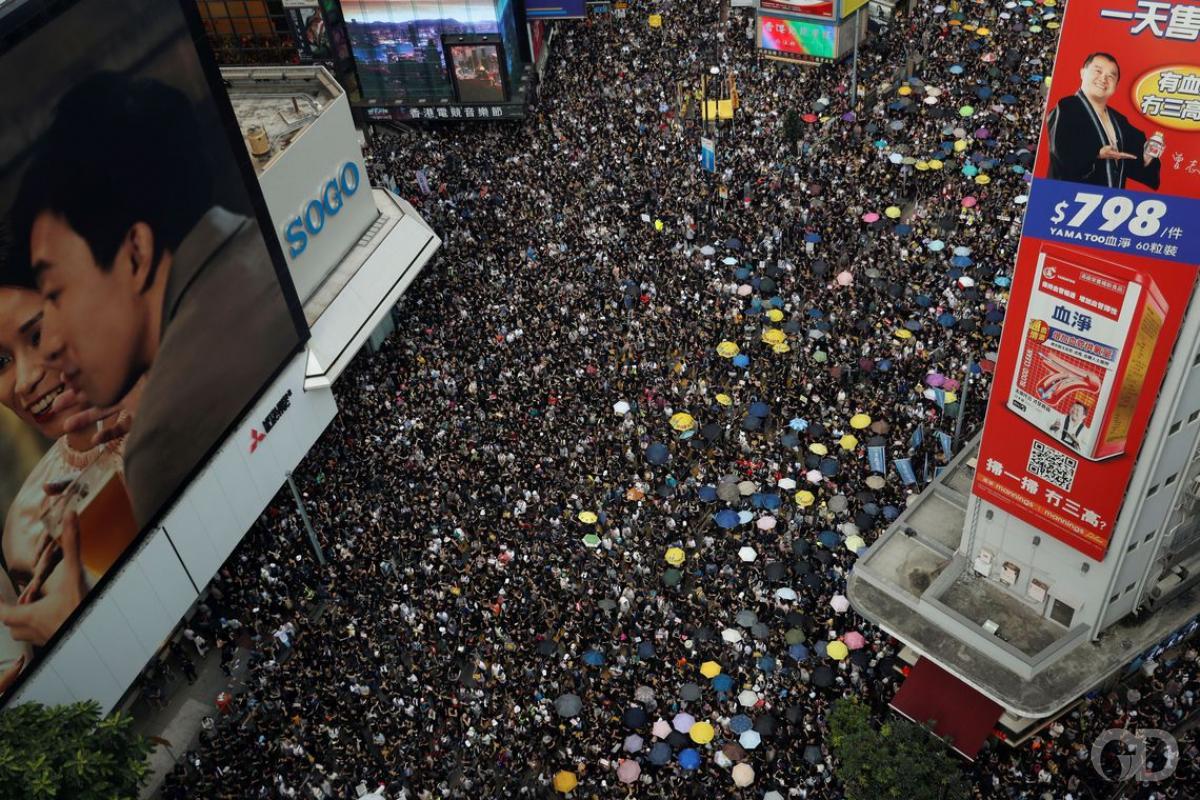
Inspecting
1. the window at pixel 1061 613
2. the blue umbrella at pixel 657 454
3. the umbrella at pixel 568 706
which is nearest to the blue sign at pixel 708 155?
the blue umbrella at pixel 657 454

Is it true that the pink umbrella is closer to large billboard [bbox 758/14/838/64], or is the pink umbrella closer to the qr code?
the qr code

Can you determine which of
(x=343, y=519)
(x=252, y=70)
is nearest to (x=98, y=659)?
(x=343, y=519)

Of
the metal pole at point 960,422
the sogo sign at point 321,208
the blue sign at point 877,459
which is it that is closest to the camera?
the blue sign at point 877,459

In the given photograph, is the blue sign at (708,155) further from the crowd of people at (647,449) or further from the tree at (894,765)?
the tree at (894,765)

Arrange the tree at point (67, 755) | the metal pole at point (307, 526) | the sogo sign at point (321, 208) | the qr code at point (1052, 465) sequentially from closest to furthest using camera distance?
the tree at point (67, 755)
the qr code at point (1052, 465)
the metal pole at point (307, 526)
the sogo sign at point (321, 208)

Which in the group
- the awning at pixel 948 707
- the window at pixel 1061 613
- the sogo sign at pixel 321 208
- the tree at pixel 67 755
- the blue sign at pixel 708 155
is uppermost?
the sogo sign at pixel 321 208

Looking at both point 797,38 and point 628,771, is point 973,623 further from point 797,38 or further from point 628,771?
point 797,38

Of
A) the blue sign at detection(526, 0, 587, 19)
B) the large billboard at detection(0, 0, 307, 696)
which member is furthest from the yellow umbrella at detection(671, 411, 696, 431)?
the blue sign at detection(526, 0, 587, 19)

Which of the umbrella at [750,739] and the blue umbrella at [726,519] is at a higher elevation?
the blue umbrella at [726,519]
